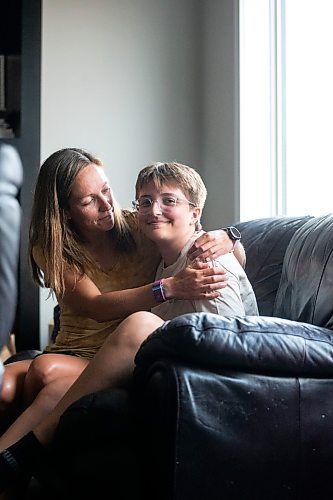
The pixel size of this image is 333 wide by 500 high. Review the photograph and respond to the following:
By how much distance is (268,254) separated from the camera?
2.28 m

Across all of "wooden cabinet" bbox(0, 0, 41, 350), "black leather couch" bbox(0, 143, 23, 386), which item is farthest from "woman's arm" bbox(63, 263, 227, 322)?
"wooden cabinet" bbox(0, 0, 41, 350)

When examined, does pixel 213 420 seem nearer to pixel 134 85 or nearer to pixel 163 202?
pixel 163 202

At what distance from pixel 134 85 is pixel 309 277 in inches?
84.9

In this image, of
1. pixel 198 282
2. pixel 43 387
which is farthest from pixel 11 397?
pixel 198 282

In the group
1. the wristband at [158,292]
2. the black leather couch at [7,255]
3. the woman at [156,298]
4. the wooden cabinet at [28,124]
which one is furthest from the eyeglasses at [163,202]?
the wooden cabinet at [28,124]

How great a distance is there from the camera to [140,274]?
2166 mm

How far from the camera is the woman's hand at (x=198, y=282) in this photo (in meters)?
1.80

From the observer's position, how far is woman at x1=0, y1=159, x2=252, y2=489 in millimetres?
1635

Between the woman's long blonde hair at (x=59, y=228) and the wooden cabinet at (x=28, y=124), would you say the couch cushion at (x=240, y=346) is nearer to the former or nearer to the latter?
the woman's long blonde hair at (x=59, y=228)

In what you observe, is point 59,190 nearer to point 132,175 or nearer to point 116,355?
point 116,355

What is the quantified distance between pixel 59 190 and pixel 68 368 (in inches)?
20.1

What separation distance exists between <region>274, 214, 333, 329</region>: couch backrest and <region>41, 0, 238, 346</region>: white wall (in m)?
1.49

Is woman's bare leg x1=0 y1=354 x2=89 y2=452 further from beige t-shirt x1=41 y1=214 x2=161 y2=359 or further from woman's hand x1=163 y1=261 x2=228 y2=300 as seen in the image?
woman's hand x1=163 y1=261 x2=228 y2=300

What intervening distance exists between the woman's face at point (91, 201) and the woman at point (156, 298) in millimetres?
45
